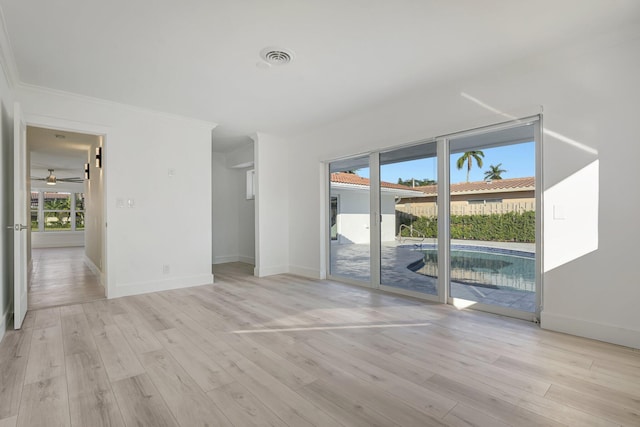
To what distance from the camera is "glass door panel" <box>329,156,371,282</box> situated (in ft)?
15.6

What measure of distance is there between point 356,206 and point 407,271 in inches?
51.2

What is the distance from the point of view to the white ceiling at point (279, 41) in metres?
2.27

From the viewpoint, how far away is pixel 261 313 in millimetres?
3428

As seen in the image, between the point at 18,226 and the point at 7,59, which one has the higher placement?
the point at 7,59

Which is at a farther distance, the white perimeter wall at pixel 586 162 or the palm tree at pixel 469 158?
the palm tree at pixel 469 158

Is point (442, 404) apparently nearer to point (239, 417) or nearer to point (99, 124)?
point (239, 417)

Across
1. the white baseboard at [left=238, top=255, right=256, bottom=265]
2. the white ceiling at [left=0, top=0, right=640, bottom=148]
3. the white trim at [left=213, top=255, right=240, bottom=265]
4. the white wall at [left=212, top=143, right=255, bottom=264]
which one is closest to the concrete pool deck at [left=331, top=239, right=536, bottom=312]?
the white ceiling at [left=0, top=0, right=640, bottom=148]

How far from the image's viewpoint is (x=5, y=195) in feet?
10.8

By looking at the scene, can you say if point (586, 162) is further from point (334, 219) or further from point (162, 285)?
point (162, 285)

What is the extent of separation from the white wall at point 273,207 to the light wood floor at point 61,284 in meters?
2.48

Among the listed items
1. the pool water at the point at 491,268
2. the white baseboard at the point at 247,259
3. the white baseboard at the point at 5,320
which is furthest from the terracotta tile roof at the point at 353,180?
the white baseboard at the point at 5,320

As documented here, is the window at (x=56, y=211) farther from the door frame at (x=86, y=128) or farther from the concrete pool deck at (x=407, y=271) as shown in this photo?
the concrete pool deck at (x=407, y=271)

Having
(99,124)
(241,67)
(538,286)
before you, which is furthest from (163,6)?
(538,286)

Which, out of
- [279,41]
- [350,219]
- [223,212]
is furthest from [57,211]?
[279,41]
